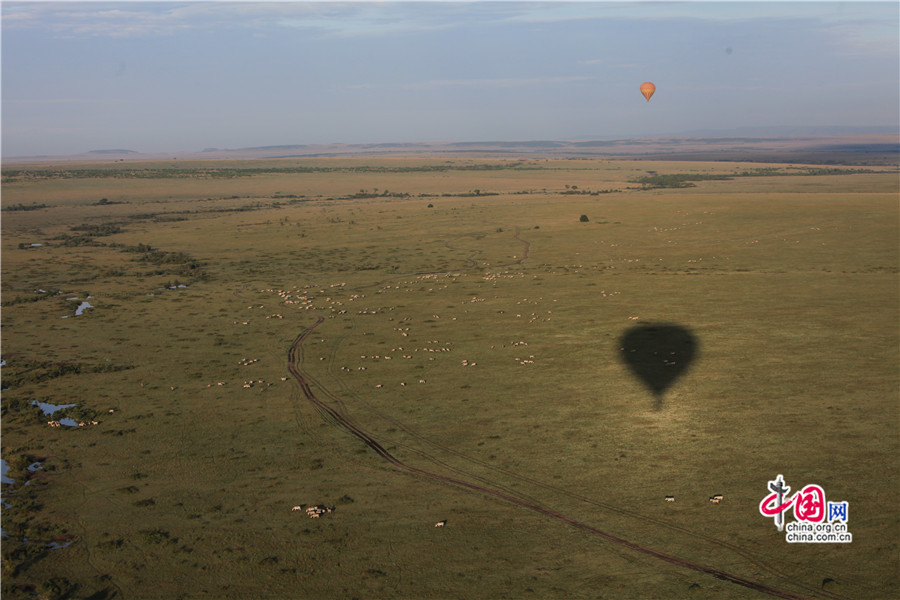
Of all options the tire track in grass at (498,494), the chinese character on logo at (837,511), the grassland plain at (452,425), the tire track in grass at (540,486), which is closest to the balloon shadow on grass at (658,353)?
the grassland plain at (452,425)

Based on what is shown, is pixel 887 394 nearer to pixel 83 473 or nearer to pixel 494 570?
pixel 494 570

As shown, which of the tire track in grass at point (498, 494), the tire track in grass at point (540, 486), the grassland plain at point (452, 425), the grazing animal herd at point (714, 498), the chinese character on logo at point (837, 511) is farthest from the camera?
the grazing animal herd at point (714, 498)

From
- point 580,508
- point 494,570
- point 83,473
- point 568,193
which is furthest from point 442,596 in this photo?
point 568,193

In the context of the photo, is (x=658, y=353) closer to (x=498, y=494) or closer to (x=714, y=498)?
(x=714, y=498)

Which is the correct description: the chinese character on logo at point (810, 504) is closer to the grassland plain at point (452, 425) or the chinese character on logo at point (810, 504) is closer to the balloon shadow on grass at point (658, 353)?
the grassland plain at point (452, 425)

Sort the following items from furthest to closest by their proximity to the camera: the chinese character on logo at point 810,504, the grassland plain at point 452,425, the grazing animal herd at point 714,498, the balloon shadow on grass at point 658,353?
the balloon shadow on grass at point 658,353, the grazing animal herd at point 714,498, the chinese character on logo at point 810,504, the grassland plain at point 452,425
